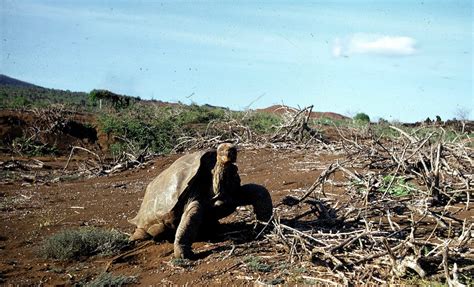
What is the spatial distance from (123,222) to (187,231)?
209cm

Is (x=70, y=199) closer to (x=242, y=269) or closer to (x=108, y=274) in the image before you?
(x=108, y=274)

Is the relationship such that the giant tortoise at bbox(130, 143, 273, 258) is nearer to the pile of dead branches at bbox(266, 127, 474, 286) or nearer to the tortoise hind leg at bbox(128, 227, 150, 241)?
the tortoise hind leg at bbox(128, 227, 150, 241)

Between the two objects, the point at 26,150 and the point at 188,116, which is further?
the point at 188,116

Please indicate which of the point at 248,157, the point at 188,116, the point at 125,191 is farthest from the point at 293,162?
the point at 188,116

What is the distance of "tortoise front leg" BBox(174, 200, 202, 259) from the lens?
15.7ft

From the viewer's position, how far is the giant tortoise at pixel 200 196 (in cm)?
494

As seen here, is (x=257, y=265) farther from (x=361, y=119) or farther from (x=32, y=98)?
(x=32, y=98)

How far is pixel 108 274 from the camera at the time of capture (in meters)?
4.64

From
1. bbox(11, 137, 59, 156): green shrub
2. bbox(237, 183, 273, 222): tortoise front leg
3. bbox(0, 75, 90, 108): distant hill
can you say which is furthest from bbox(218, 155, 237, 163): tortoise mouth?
bbox(0, 75, 90, 108): distant hill

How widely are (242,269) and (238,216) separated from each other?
1716 mm

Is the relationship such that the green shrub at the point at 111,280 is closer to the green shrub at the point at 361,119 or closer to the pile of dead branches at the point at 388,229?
the pile of dead branches at the point at 388,229

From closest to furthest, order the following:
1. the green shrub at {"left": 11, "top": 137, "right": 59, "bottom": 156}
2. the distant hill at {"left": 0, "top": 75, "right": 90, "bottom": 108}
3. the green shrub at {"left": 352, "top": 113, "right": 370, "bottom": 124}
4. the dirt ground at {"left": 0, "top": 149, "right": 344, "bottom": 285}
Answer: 1. the dirt ground at {"left": 0, "top": 149, "right": 344, "bottom": 285}
2. the green shrub at {"left": 11, "top": 137, "right": 59, "bottom": 156}
3. the green shrub at {"left": 352, "top": 113, "right": 370, "bottom": 124}
4. the distant hill at {"left": 0, "top": 75, "right": 90, "bottom": 108}

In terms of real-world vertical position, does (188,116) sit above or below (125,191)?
above

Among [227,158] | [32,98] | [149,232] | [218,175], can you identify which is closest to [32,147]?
[149,232]
